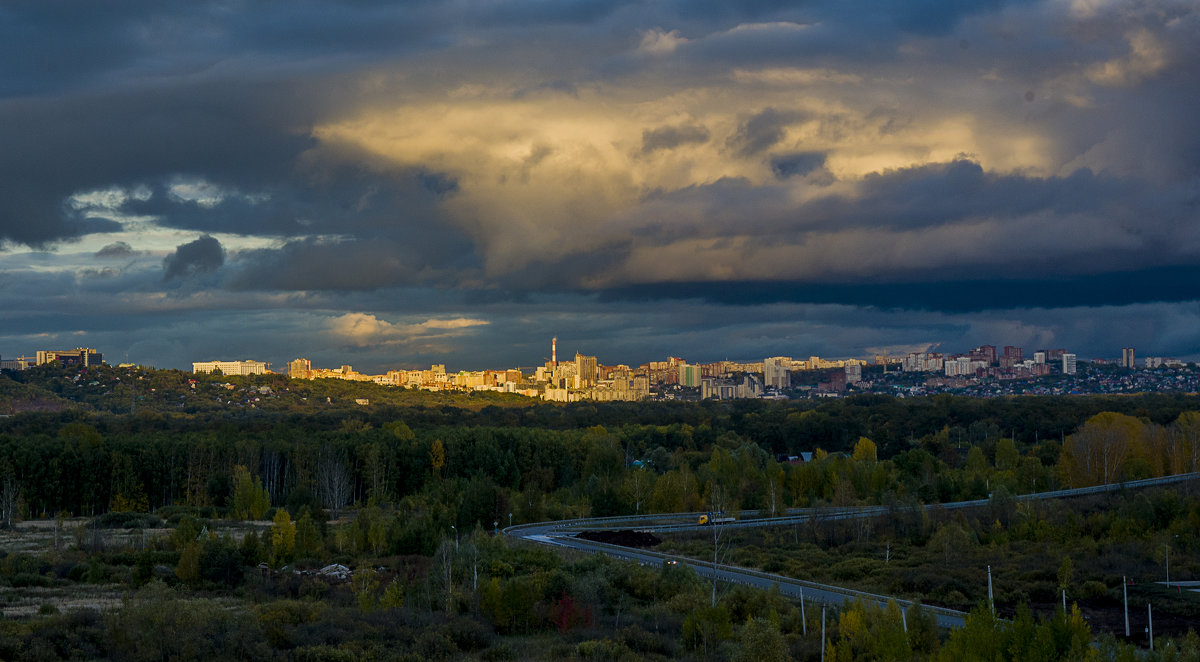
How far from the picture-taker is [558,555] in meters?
→ 38.8

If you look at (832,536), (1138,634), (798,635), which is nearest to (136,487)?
(832,536)

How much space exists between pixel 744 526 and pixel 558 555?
53.7ft

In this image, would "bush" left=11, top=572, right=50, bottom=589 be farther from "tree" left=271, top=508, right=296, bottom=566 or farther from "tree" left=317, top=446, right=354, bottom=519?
"tree" left=317, top=446, right=354, bottom=519

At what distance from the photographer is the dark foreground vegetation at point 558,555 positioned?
24.7m

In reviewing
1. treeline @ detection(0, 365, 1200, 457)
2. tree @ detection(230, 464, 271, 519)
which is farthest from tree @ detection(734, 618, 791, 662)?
treeline @ detection(0, 365, 1200, 457)

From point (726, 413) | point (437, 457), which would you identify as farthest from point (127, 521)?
point (726, 413)

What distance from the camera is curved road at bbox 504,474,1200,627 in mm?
33000

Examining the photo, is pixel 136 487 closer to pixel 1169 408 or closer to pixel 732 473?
pixel 732 473

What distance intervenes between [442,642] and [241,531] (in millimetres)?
31413

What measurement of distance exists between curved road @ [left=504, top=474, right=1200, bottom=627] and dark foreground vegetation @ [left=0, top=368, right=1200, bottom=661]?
176cm

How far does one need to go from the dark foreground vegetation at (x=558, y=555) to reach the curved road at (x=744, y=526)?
5.78ft

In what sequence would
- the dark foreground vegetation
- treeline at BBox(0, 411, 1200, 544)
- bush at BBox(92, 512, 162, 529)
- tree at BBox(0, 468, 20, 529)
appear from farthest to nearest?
tree at BBox(0, 468, 20, 529)
treeline at BBox(0, 411, 1200, 544)
bush at BBox(92, 512, 162, 529)
the dark foreground vegetation

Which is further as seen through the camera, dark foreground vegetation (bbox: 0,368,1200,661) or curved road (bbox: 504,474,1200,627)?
curved road (bbox: 504,474,1200,627)

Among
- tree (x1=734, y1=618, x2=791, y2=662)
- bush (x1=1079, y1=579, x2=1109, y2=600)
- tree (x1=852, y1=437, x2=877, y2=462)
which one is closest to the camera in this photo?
tree (x1=734, y1=618, x2=791, y2=662)
